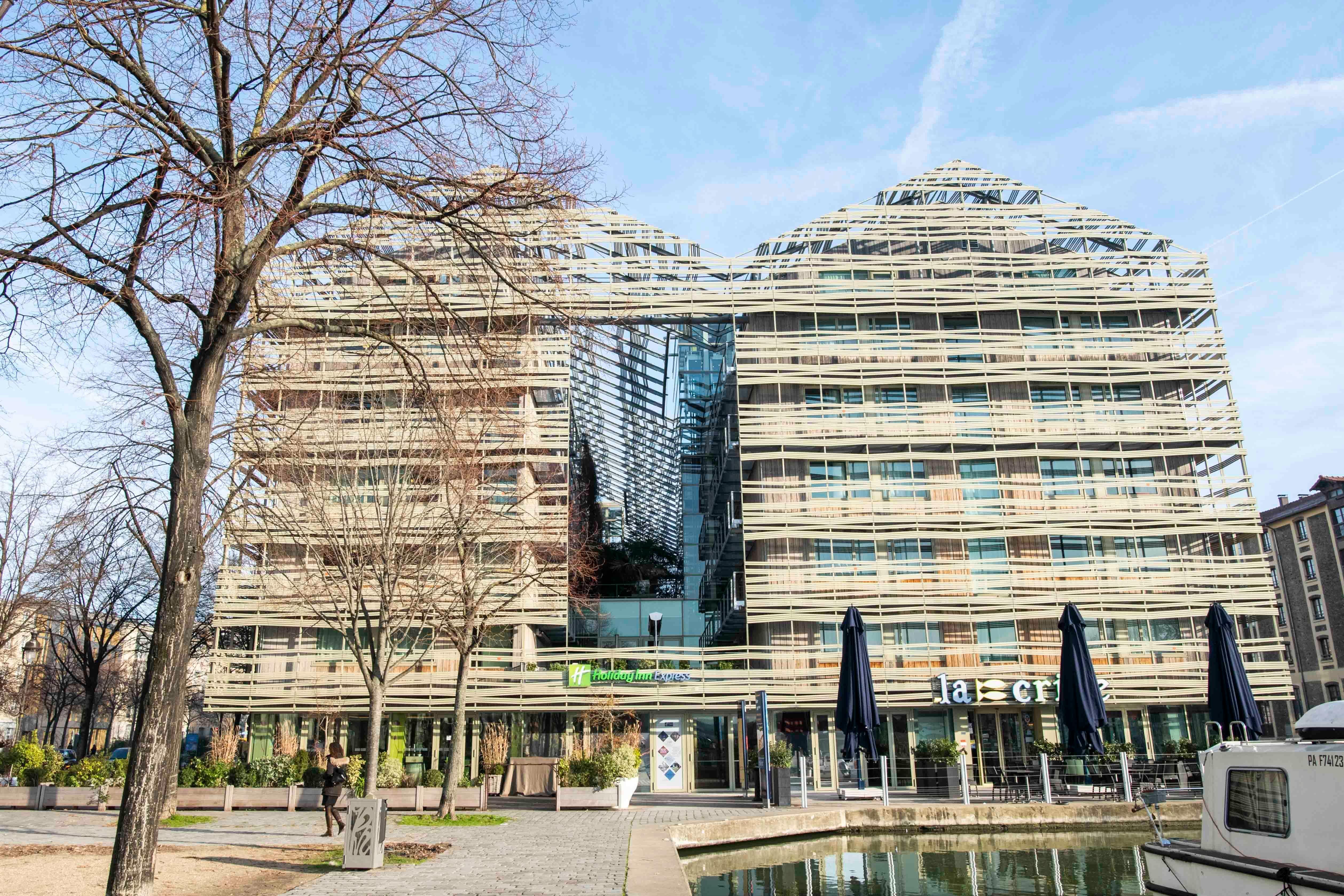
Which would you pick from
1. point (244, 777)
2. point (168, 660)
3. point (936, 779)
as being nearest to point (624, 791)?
point (936, 779)

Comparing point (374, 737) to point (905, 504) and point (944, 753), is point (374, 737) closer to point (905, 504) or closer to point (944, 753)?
point (944, 753)

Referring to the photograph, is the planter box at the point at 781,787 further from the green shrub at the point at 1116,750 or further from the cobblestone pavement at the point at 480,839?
the green shrub at the point at 1116,750

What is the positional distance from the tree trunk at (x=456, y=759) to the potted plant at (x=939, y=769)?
10.9 meters

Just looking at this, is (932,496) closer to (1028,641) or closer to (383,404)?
(1028,641)

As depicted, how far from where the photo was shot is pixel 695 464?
4466cm

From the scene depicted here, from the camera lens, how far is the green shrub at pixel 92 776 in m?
20.9

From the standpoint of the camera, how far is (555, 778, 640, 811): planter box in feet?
69.1

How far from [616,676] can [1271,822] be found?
20.3 meters

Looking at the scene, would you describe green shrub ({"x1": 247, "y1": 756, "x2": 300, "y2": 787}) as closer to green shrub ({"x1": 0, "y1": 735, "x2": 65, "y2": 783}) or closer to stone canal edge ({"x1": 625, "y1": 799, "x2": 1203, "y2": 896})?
green shrub ({"x1": 0, "y1": 735, "x2": 65, "y2": 783})

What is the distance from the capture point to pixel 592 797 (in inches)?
830

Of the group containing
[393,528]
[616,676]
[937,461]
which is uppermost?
[937,461]

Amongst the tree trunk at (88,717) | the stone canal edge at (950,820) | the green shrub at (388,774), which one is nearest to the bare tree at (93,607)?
the tree trunk at (88,717)

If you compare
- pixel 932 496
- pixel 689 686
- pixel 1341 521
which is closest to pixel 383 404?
pixel 689 686

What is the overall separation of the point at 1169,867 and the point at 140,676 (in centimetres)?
4887
